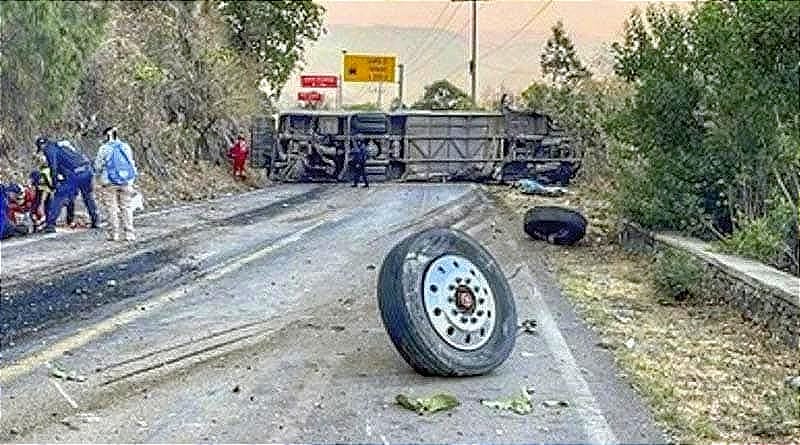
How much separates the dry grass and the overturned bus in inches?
842

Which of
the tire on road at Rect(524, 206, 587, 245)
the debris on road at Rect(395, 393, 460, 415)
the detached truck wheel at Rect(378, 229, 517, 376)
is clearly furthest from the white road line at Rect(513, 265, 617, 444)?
the tire on road at Rect(524, 206, 587, 245)

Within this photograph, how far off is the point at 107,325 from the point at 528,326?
11.1 ft

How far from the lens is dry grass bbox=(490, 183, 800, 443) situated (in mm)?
6355

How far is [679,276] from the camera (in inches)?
432

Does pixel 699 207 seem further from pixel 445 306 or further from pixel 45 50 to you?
pixel 45 50

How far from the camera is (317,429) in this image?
5.98 m

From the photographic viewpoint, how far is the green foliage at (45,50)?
3320 mm

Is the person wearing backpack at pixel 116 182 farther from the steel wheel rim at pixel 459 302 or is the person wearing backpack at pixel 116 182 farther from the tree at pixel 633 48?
the steel wheel rim at pixel 459 302

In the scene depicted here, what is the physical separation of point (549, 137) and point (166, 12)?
106ft

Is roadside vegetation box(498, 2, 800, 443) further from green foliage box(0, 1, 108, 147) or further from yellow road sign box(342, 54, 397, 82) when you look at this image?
yellow road sign box(342, 54, 397, 82)

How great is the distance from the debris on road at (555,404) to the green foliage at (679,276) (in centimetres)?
459

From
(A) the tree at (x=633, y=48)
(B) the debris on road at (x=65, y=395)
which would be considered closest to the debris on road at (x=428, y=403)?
(B) the debris on road at (x=65, y=395)

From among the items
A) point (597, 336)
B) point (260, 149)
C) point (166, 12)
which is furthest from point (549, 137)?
point (166, 12)

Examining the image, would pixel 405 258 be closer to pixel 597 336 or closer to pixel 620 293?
pixel 597 336
